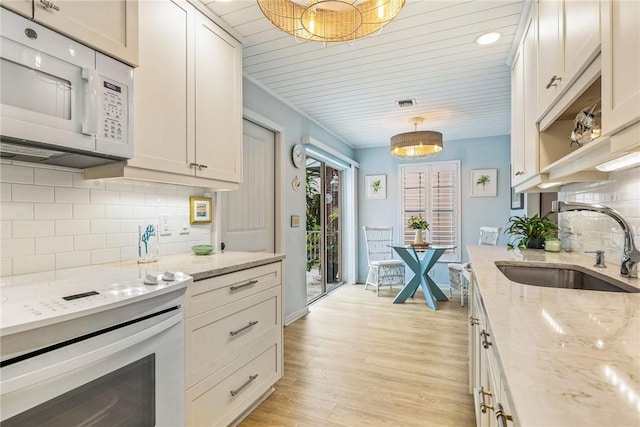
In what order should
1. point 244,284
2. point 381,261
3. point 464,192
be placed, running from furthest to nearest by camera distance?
1. point 464,192
2. point 381,261
3. point 244,284

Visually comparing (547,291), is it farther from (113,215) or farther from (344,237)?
(344,237)

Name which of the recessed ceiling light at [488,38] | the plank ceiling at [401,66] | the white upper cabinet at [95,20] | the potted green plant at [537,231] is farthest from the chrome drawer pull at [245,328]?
the recessed ceiling light at [488,38]

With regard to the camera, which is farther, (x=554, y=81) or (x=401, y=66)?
(x=401, y=66)

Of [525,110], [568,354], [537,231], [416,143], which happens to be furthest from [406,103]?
[568,354]

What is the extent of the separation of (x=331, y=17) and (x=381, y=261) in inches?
151

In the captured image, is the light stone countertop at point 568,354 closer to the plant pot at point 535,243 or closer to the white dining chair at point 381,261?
the plant pot at point 535,243

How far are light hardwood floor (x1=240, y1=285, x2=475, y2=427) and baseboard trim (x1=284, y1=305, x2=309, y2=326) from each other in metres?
0.07

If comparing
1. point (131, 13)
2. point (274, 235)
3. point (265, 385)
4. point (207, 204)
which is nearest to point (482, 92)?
point (274, 235)

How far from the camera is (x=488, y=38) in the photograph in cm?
225

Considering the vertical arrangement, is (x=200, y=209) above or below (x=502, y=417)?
above

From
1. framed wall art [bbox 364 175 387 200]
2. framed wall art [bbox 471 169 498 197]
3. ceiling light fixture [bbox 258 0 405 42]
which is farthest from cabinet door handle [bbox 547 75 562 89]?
framed wall art [bbox 364 175 387 200]

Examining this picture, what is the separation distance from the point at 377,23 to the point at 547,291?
4.41 feet

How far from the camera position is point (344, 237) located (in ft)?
18.5

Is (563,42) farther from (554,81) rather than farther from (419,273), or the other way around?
(419,273)
